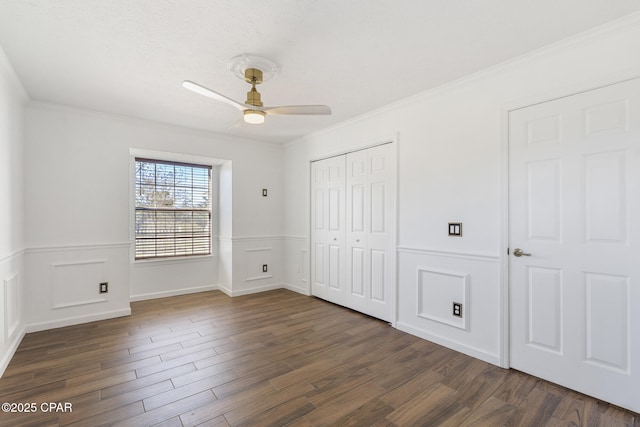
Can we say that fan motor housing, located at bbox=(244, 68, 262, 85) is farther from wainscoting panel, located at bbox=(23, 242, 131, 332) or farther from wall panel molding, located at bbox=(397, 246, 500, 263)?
wainscoting panel, located at bbox=(23, 242, 131, 332)

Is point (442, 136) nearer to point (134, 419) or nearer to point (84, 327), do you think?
point (134, 419)

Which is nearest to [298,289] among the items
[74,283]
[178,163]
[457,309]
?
[457,309]

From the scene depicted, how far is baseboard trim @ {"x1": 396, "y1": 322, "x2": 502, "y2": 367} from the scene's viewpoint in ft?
8.36

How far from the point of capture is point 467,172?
274 cm

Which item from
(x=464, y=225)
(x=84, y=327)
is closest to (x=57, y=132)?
(x=84, y=327)

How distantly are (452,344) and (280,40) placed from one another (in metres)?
2.98

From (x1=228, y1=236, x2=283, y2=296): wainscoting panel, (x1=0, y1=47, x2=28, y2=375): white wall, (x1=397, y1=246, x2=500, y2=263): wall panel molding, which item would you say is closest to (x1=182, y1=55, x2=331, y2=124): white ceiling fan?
(x1=397, y1=246, x2=500, y2=263): wall panel molding

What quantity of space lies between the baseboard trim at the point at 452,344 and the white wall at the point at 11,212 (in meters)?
3.55

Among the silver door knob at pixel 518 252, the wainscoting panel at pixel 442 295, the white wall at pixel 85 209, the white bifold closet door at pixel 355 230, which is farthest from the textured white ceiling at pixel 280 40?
the wainscoting panel at pixel 442 295

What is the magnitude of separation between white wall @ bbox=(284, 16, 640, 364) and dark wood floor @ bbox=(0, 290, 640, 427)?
0.40m

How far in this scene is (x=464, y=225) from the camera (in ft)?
9.04

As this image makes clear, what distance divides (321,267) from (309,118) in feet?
7.05

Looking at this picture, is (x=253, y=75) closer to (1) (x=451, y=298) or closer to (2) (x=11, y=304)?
(1) (x=451, y=298)

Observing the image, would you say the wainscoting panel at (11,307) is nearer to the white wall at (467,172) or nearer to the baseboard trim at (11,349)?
the baseboard trim at (11,349)
